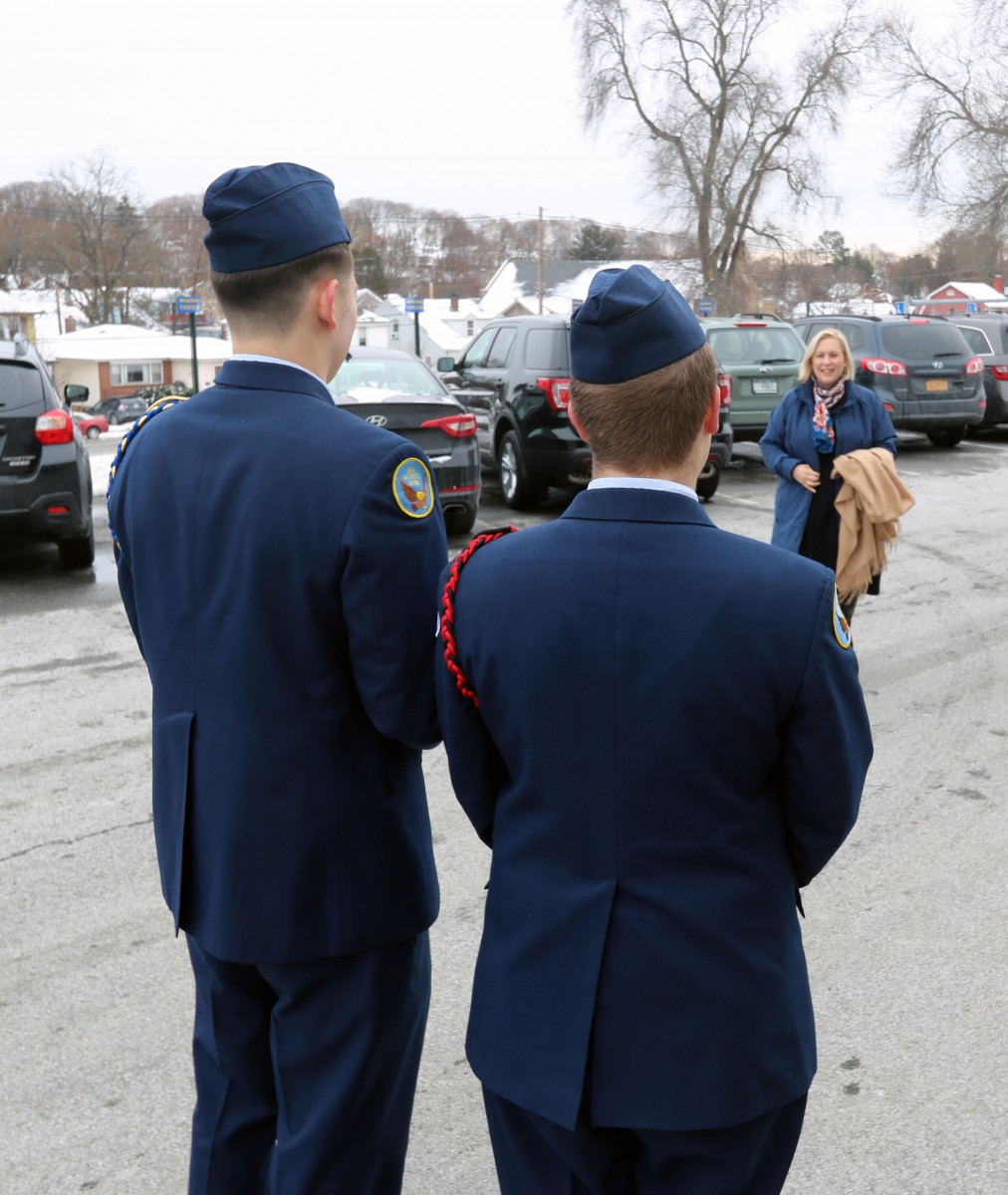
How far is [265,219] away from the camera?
2.14 m

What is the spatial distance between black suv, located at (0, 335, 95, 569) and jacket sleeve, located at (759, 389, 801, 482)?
4822 millimetres

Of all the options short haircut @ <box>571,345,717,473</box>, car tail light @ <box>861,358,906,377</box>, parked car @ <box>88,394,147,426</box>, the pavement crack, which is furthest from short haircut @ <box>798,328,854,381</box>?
parked car @ <box>88,394,147,426</box>

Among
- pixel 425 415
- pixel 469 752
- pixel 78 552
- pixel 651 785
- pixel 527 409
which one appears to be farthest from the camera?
pixel 527 409

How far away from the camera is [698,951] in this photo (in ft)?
5.71

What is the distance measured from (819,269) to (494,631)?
2255 inches

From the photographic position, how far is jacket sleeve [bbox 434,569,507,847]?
1926mm

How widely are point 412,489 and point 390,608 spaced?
0.20 metres

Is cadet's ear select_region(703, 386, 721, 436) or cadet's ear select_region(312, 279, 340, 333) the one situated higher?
cadet's ear select_region(312, 279, 340, 333)

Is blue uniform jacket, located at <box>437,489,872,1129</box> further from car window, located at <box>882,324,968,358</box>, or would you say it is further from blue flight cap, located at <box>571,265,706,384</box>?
car window, located at <box>882,324,968,358</box>

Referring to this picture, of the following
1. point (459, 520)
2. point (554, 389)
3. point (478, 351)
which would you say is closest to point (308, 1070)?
point (459, 520)

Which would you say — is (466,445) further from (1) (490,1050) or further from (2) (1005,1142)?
(1) (490,1050)

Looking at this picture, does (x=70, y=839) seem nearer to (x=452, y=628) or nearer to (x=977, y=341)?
(x=452, y=628)

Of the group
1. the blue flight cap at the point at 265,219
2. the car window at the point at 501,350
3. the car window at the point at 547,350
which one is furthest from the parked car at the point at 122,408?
the blue flight cap at the point at 265,219

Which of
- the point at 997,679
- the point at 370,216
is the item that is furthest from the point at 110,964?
the point at 370,216
